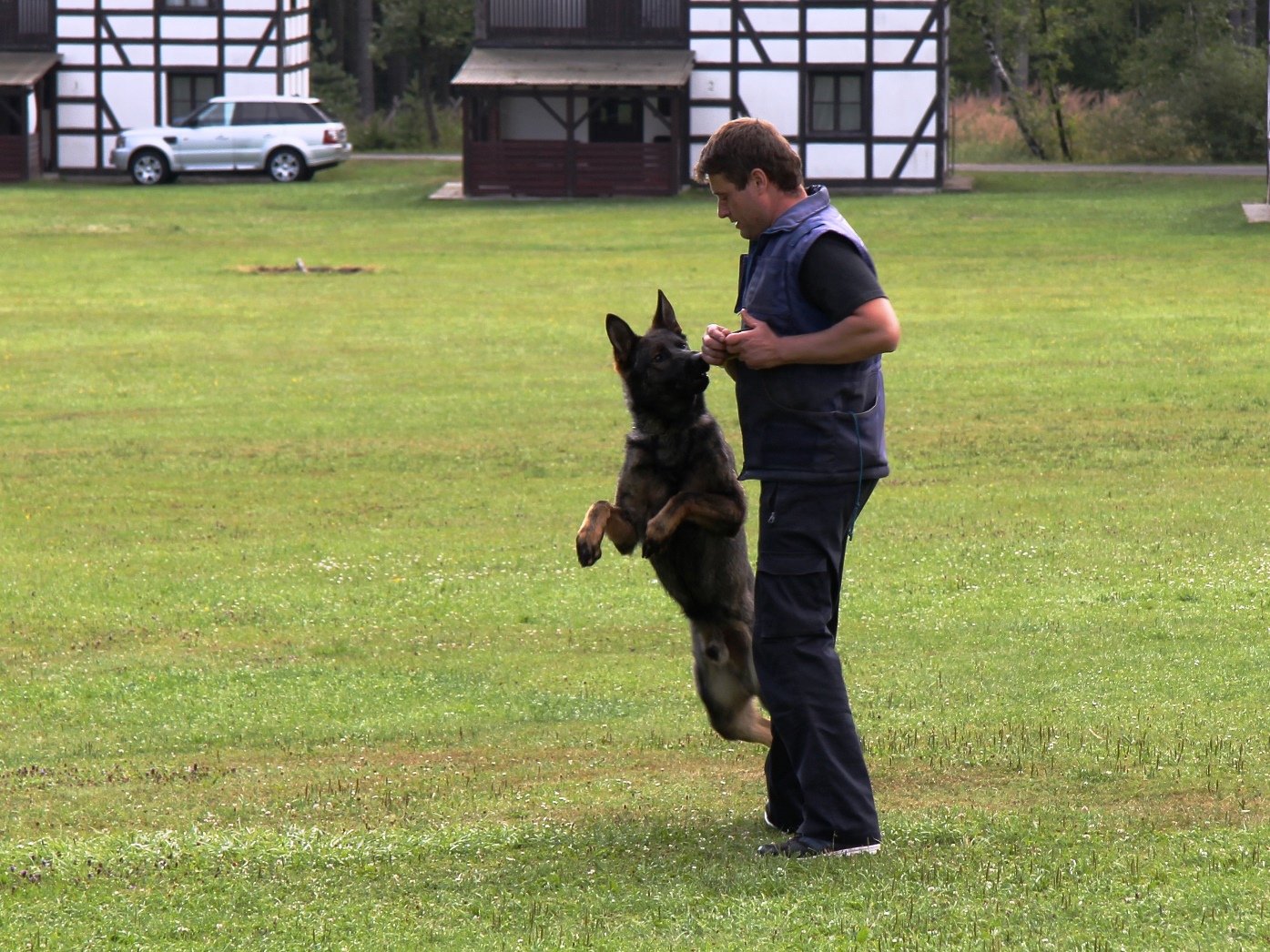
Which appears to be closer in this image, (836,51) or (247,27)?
(836,51)

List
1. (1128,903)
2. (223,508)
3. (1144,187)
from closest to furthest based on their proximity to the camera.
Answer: (1128,903)
(223,508)
(1144,187)

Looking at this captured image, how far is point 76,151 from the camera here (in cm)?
4844

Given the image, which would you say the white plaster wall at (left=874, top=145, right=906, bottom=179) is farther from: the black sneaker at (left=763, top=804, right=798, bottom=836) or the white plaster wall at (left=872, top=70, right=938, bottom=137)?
the black sneaker at (left=763, top=804, right=798, bottom=836)

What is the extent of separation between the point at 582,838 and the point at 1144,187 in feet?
127

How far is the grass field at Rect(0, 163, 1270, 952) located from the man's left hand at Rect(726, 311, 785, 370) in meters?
1.52

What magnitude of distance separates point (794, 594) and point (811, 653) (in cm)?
19

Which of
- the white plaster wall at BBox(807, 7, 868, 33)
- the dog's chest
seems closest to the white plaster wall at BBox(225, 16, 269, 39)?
the white plaster wall at BBox(807, 7, 868, 33)

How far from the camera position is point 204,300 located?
25875 millimetres

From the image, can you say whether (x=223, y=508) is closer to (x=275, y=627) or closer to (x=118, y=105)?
(x=275, y=627)

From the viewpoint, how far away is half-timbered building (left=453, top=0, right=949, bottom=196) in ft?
141

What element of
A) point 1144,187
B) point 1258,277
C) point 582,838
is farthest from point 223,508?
point 1144,187

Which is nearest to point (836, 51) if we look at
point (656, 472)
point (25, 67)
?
point (25, 67)

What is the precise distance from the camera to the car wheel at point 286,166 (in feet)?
155

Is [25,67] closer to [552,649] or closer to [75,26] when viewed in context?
[75,26]
